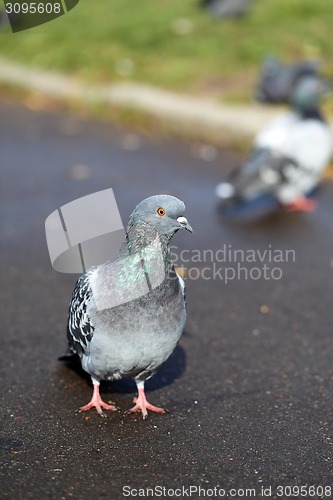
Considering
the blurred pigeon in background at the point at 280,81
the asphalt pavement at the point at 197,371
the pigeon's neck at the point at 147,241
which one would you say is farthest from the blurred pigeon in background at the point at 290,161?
the pigeon's neck at the point at 147,241

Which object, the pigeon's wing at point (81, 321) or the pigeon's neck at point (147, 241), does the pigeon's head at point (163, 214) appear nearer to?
the pigeon's neck at point (147, 241)

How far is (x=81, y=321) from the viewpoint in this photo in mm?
3908

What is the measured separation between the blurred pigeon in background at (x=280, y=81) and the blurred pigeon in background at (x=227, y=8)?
Answer: 162 inches

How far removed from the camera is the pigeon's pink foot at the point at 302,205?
735 centimetres

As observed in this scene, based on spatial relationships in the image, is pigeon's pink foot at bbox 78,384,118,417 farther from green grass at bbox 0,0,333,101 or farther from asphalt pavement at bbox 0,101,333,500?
green grass at bbox 0,0,333,101

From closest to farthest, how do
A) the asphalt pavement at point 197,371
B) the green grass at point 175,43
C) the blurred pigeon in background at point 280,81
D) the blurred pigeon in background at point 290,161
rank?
the asphalt pavement at point 197,371 < the blurred pigeon in background at point 290,161 < the blurred pigeon in background at point 280,81 < the green grass at point 175,43

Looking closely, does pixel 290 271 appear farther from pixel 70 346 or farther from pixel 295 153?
pixel 70 346

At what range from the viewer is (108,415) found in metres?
4.08

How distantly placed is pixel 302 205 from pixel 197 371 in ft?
10.5

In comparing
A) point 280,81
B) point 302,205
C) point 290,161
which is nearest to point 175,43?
point 280,81

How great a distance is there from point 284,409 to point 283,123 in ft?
13.7

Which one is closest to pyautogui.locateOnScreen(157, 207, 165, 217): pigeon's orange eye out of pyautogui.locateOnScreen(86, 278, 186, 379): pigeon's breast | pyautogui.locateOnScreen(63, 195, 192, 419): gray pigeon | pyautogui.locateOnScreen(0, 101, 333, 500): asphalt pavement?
pyautogui.locateOnScreen(63, 195, 192, 419): gray pigeon

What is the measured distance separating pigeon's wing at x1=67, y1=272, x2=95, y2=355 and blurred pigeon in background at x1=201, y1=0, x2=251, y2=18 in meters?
10.4

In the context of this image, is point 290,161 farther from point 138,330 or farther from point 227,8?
point 227,8
